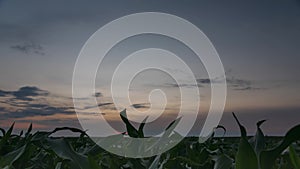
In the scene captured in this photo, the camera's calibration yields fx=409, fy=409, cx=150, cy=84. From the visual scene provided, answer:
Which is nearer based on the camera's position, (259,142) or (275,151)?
(275,151)

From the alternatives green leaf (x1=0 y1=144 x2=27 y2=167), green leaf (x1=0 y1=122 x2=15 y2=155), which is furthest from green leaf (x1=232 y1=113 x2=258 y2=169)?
green leaf (x1=0 y1=122 x2=15 y2=155)

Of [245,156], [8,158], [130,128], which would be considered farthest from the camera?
[130,128]

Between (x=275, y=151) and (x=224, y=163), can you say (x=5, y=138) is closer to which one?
(x=224, y=163)

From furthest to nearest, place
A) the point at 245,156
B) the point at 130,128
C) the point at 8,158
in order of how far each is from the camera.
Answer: the point at 130,128 < the point at 8,158 < the point at 245,156

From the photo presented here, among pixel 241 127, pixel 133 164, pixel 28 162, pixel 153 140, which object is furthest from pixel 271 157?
pixel 28 162

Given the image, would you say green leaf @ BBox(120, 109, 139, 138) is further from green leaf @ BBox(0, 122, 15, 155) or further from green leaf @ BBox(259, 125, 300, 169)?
green leaf @ BBox(259, 125, 300, 169)

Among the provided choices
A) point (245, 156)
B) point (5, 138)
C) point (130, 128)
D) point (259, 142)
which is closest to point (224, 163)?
point (259, 142)

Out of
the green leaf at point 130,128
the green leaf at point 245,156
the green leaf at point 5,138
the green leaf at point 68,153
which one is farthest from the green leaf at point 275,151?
the green leaf at point 5,138

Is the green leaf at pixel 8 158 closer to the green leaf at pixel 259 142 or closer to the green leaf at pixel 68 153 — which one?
the green leaf at pixel 68 153

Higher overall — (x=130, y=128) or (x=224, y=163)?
(x=130, y=128)

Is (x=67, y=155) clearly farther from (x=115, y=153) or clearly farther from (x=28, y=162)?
(x=28, y=162)

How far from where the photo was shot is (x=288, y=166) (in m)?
0.71

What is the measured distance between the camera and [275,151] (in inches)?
24.4

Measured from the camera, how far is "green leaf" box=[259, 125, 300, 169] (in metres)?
0.60
